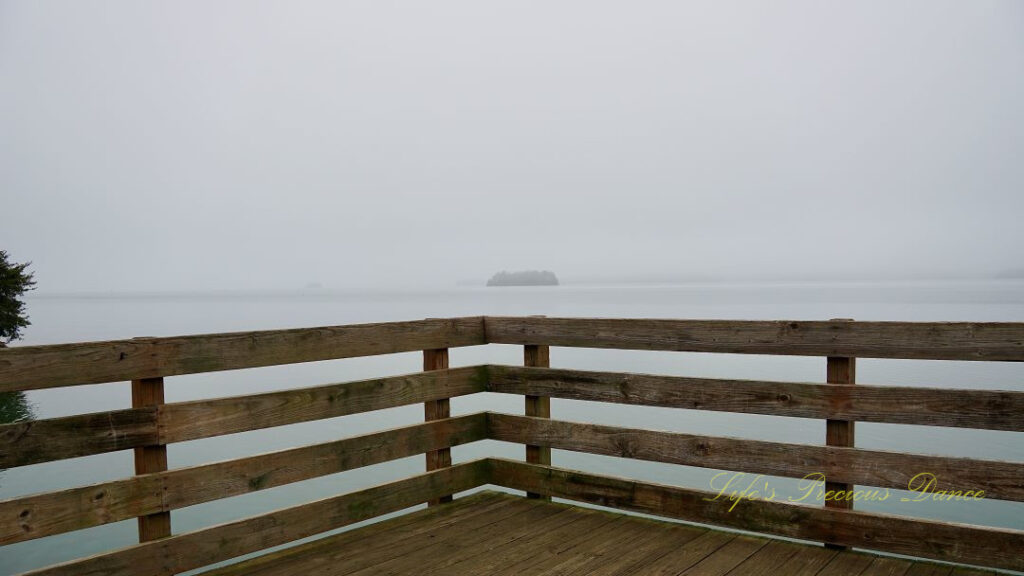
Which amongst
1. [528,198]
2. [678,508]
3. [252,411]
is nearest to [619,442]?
[678,508]

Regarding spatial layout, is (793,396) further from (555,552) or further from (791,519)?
(555,552)

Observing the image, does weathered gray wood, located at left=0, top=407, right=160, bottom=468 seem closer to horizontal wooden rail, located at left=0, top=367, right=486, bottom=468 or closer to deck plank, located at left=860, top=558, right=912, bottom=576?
horizontal wooden rail, located at left=0, top=367, right=486, bottom=468

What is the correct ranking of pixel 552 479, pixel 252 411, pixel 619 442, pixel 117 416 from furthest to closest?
pixel 552 479, pixel 619 442, pixel 252 411, pixel 117 416

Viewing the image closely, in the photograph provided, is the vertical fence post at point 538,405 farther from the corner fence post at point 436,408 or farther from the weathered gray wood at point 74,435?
the weathered gray wood at point 74,435

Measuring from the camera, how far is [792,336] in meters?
3.79

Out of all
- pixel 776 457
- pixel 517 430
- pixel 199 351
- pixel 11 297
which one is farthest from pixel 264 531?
pixel 11 297

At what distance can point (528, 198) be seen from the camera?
19338cm

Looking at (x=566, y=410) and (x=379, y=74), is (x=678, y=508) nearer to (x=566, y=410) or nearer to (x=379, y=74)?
(x=566, y=410)

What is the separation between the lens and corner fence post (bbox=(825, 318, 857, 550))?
3.70 metres

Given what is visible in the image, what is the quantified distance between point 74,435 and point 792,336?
318cm

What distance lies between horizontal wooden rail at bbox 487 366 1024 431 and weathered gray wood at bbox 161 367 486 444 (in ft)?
1.24

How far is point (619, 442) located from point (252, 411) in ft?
6.33

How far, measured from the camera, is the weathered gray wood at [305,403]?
133 inches

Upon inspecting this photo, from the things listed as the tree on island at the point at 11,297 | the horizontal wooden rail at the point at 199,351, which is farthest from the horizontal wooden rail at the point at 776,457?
the tree on island at the point at 11,297
